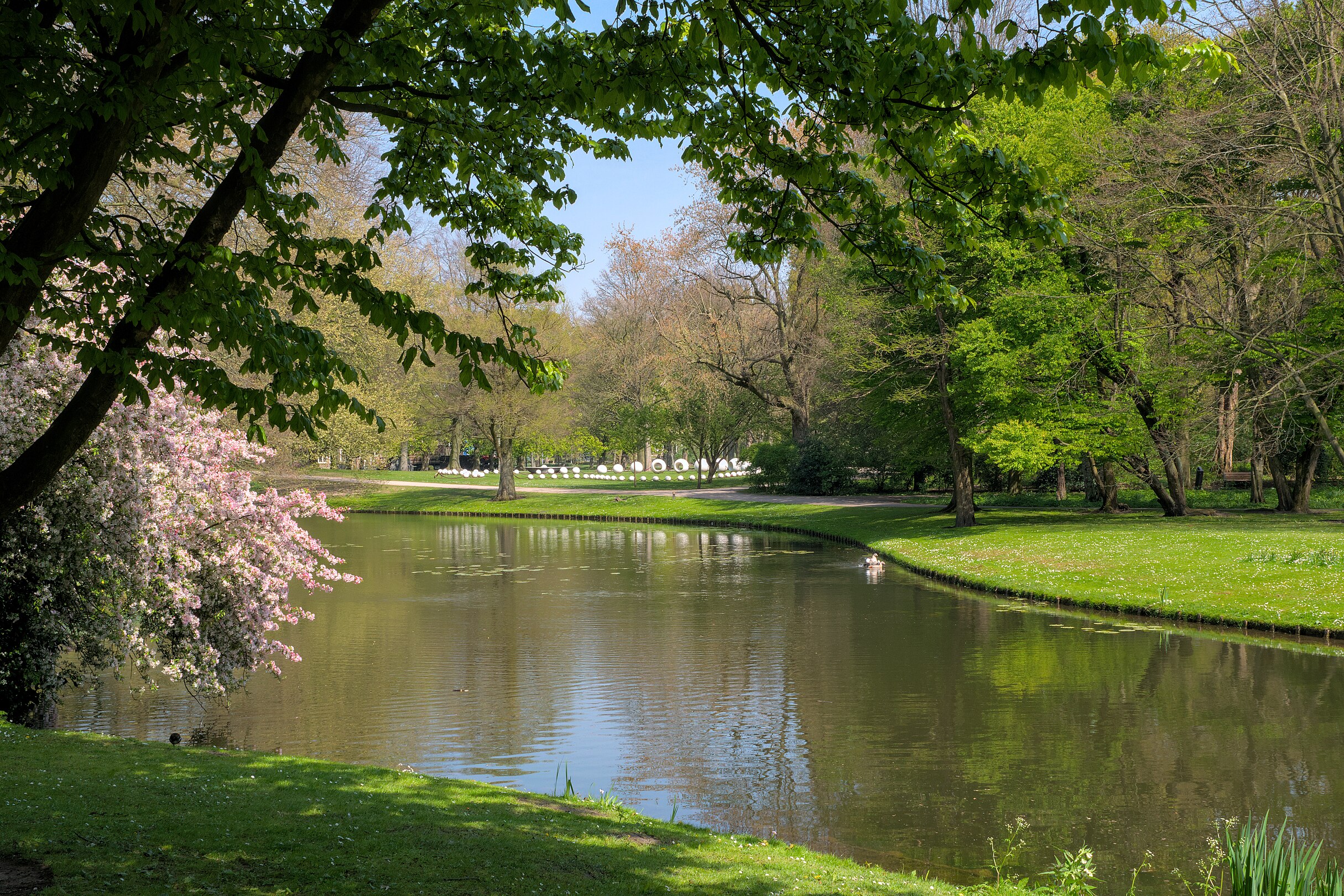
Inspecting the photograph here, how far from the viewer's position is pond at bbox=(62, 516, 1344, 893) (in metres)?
9.75

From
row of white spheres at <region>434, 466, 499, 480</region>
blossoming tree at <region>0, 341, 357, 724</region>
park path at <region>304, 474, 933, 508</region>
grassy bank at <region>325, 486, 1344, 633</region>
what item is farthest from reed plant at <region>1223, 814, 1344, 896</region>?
row of white spheres at <region>434, 466, 499, 480</region>

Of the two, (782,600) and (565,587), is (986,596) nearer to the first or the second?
(782,600)

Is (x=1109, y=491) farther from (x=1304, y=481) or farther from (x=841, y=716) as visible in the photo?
(x=841, y=716)

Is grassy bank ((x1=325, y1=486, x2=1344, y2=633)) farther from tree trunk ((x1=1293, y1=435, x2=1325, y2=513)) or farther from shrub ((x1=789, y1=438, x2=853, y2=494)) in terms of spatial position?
shrub ((x1=789, y1=438, x2=853, y2=494))

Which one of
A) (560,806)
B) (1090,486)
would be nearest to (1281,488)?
(1090,486)

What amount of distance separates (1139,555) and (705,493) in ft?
104

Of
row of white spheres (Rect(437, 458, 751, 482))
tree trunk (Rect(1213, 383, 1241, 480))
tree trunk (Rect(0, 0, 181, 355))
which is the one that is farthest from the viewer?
row of white spheres (Rect(437, 458, 751, 482))

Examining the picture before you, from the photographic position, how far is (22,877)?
18.9 feet

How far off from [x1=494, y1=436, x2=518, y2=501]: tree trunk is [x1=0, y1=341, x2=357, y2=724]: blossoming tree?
138ft

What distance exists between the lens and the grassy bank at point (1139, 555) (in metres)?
19.3

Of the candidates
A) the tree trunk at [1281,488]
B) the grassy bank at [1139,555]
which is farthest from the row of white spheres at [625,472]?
the tree trunk at [1281,488]

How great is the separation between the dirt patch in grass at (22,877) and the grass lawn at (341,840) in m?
0.04

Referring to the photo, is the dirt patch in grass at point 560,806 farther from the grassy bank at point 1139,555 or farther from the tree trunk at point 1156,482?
the tree trunk at point 1156,482

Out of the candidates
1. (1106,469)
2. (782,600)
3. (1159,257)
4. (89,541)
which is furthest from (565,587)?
(1106,469)
